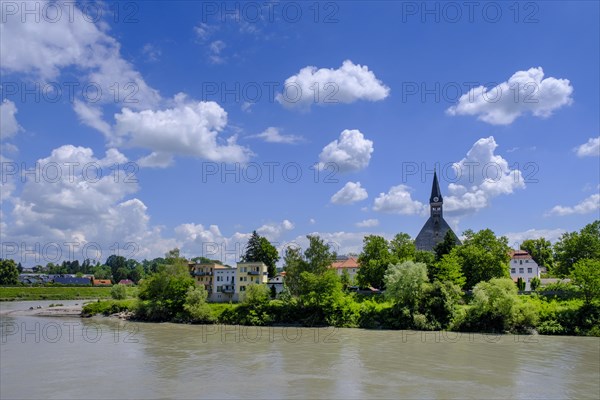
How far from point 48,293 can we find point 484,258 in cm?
9619

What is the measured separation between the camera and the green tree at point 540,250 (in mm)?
98938

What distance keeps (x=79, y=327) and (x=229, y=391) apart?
3680 centimetres

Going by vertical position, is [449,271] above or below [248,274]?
above

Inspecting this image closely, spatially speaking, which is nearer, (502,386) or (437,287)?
(502,386)

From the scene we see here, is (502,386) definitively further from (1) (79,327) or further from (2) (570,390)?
(1) (79,327)

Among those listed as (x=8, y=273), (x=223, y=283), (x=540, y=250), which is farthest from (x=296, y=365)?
(x=8, y=273)

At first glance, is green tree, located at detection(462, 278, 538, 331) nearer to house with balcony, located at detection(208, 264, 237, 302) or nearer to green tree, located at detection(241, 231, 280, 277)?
house with balcony, located at detection(208, 264, 237, 302)

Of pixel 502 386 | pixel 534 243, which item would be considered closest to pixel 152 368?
pixel 502 386

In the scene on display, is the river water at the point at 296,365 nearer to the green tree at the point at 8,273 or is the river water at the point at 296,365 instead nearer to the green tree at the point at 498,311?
the green tree at the point at 498,311

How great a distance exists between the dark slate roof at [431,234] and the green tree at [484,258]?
20.5 meters

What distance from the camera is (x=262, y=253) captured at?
89062mm

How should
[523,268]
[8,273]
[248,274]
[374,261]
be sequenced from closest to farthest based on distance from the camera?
[374,261] → [248,274] → [523,268] → [8,273]

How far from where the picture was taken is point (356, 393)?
22.8m

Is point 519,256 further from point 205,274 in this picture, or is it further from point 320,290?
point 205,274
